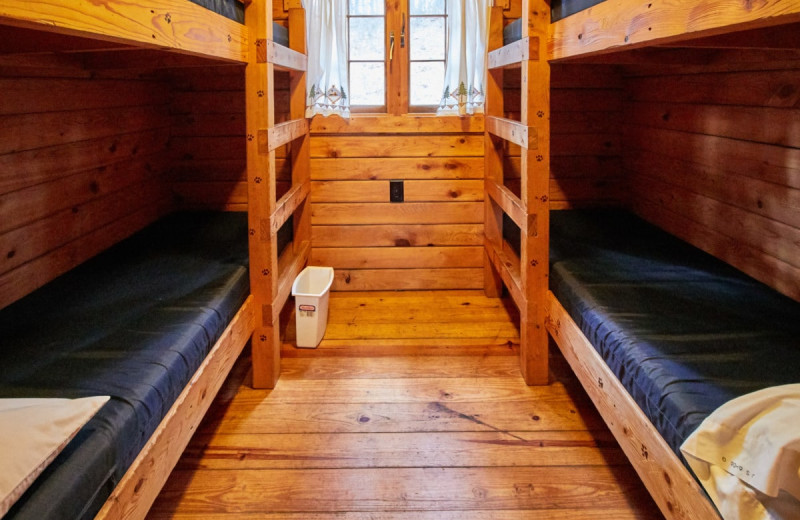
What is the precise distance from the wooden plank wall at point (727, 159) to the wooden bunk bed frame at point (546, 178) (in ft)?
1.98

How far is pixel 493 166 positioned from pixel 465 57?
0.52 m

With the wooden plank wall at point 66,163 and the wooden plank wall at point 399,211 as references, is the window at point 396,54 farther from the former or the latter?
the wooden plank wall at point 66,163

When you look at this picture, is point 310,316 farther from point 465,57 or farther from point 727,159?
point 727,159

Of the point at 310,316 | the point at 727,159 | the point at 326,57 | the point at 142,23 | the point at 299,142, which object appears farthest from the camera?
the point at 299,142

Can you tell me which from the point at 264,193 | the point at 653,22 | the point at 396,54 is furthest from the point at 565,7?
the point at 396,54

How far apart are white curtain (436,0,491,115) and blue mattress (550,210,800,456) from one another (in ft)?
2.77

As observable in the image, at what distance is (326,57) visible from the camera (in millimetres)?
3109

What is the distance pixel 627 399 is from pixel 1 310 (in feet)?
5.35

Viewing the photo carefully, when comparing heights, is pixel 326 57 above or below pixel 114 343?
above

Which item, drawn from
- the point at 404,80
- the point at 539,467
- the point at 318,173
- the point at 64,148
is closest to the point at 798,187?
the point at 539,467

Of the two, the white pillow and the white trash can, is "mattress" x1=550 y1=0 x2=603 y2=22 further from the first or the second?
the white pillow

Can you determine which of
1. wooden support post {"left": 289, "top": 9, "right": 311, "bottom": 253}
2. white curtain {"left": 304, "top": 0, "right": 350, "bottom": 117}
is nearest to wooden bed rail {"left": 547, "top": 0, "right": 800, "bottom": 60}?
white curtain {"left": 304, "top": 0, "right": 350, "bottom": 117}

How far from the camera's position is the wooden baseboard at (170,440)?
1.20 meters

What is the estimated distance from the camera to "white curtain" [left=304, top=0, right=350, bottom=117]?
122 inches
